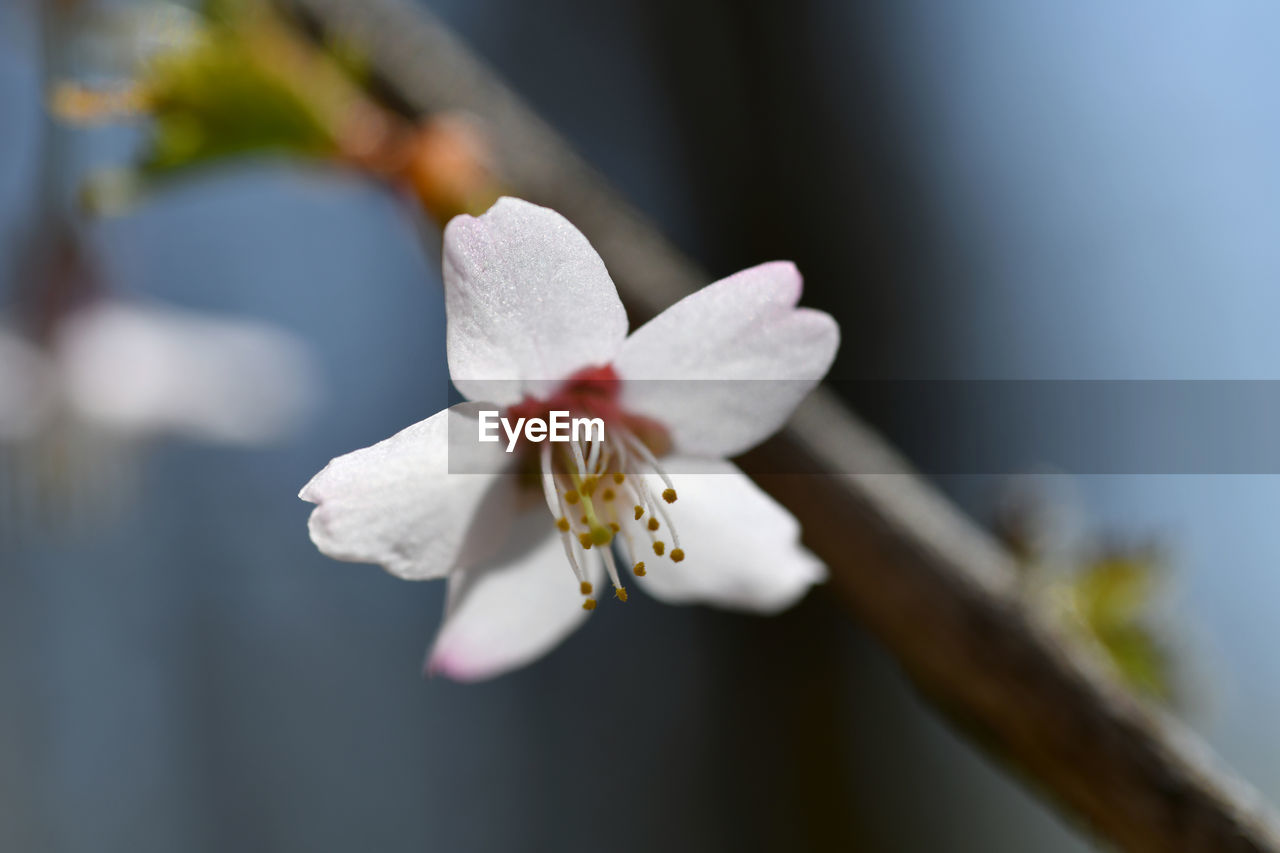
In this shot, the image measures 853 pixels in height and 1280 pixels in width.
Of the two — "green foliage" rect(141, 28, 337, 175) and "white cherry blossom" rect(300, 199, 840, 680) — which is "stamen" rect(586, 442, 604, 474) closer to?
"white cherry blossom" rect(300, 199, 840, 680)

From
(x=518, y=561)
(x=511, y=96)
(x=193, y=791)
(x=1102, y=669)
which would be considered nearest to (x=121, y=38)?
(x=511, y=96)

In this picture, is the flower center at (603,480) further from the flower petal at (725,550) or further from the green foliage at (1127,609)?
the green foliage at (1127,609)

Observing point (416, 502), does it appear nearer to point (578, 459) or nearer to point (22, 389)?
point (578, 459)

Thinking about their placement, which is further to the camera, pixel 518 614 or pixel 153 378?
pixel 153 378

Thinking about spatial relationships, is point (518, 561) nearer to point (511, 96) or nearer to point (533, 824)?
point (511, 96)

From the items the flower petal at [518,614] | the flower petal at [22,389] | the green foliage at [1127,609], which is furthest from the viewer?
the flower petal at [22,389]

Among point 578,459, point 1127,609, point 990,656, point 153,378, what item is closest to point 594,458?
point 578,459

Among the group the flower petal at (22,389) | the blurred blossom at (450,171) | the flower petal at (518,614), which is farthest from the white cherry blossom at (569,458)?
the flower petal at (22,389)
